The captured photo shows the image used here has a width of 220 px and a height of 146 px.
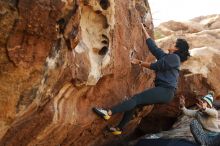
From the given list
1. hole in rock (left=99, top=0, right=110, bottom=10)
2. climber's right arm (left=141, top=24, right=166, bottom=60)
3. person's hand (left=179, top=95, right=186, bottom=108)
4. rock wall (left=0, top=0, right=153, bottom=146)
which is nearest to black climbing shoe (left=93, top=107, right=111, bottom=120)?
rock wall (left=0, top=0, right=153, bottom=146)

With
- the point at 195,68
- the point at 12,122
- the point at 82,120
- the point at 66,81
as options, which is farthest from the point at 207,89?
the point at 12,122

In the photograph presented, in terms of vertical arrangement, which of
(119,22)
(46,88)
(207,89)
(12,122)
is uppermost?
(119,22)

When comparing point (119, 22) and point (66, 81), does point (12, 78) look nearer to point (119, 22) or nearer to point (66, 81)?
point (66, 81)

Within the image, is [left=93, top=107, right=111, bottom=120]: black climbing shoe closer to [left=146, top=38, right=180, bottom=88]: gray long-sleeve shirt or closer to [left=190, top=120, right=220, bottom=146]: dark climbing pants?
[left=146, top=38, right=180, bottom=88]: gray long-sleeve shirt

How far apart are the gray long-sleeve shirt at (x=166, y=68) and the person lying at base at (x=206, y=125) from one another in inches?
43.4

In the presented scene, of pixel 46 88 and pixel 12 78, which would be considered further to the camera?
pixel 46 88

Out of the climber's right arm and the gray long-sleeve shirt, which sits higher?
the climber's right arm

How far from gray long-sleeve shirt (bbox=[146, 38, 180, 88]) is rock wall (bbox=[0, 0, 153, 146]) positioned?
0.76m

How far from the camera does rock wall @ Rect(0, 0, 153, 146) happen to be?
20.6 feet

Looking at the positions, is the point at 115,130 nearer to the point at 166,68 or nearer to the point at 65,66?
the point at 166,68

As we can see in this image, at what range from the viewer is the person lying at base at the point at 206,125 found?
30.9 feet

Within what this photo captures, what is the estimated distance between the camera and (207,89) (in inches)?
503

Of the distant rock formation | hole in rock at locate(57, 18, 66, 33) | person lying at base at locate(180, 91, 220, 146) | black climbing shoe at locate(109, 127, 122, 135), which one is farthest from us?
the distant rock formation

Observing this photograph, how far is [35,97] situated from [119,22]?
2.73 metres
